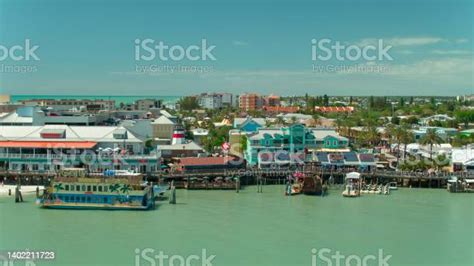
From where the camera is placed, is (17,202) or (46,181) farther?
(46,181)

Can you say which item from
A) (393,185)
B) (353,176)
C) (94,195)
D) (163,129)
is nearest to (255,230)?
(94,195)

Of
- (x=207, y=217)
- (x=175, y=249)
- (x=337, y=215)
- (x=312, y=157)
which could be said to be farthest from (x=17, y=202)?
(x=312, y=157)

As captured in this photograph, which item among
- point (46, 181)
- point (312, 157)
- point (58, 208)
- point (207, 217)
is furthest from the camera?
point (312, 157)

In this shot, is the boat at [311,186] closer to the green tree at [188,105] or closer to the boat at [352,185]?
the boat at [352,185]

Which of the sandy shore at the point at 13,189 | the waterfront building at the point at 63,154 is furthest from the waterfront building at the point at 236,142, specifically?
the sandy shore at the point at 13,189

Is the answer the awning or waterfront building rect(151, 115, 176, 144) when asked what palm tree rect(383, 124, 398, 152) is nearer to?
waterfront building rect(151, 115, 176, 144)

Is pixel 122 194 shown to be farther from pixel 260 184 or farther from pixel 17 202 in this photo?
pixel 260 184

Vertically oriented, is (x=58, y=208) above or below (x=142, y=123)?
below
